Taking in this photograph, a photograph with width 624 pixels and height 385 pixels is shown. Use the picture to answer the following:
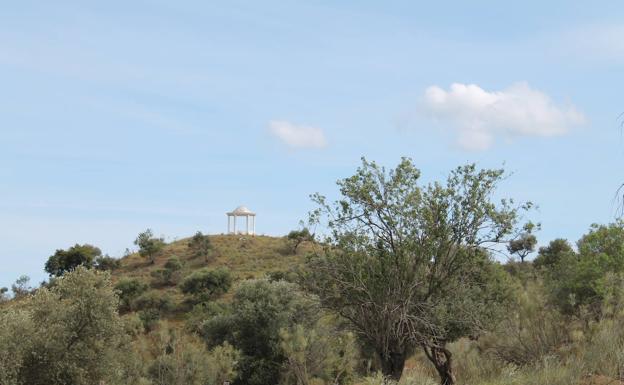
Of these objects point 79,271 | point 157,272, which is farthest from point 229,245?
point 79,271

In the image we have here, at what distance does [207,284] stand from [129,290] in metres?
7.95

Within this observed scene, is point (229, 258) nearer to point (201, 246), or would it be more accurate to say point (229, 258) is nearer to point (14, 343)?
point (201, 246)

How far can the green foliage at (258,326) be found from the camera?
1388 inches

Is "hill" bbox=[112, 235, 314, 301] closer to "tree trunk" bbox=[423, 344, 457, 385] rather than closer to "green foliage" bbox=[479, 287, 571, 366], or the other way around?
"tree trunk" bbox=[423, 344, 457, 385]

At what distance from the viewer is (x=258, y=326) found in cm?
3722

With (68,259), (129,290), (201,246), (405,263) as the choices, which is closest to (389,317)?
(405,263)

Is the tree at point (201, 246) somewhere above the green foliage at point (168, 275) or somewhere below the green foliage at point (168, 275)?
above

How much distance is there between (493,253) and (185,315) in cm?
4296

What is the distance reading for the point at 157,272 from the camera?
72562 millimetres

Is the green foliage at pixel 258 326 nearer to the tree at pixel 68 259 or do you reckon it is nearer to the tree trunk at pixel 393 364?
the tree trunk at pixel 393 364

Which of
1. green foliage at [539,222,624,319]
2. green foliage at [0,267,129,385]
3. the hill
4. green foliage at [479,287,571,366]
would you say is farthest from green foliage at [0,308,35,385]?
the hill

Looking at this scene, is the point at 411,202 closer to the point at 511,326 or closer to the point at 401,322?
the point at 401,322

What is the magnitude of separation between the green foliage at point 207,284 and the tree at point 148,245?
62.3 feet

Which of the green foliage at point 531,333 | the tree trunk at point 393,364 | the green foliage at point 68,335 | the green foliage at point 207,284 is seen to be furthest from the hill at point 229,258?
the green foliage at point 531,333
